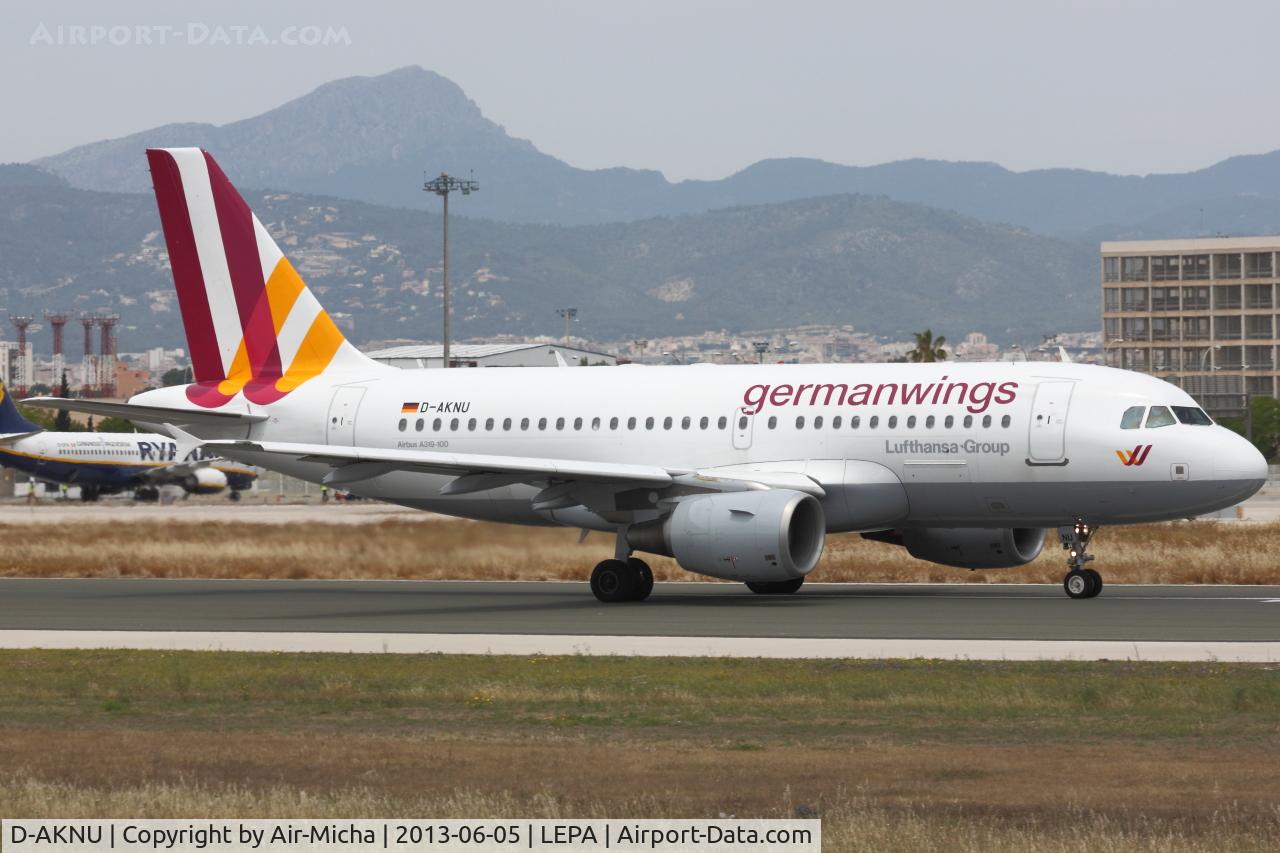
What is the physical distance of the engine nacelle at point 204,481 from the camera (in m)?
110

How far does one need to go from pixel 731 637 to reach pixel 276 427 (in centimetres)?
1502

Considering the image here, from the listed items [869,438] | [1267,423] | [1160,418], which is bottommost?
[1267,423]

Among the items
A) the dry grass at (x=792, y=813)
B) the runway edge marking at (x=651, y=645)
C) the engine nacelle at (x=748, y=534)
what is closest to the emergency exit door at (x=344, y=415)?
the engine nacelle at (x=748, y=534)

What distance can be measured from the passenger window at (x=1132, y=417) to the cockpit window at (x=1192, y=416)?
0.60 metres

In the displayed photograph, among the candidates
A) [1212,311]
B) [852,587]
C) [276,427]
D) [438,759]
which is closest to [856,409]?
[852,587]

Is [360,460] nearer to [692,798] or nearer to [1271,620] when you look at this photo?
[1271,620]

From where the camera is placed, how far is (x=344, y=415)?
36656 millimetres

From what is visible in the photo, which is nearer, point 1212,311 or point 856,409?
point 856,409

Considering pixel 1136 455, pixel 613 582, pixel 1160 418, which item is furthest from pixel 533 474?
pixel 1160 418

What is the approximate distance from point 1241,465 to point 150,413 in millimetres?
18876

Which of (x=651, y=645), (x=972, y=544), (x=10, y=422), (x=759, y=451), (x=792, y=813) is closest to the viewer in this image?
(x=792, y=813)

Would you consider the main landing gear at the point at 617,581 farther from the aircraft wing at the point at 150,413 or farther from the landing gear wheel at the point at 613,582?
the aircraft wing at the point at 150,413

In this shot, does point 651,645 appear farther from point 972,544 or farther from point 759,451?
point 972,544

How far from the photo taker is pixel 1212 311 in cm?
18488
